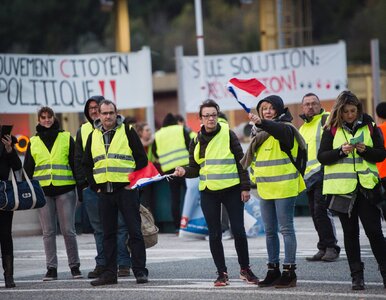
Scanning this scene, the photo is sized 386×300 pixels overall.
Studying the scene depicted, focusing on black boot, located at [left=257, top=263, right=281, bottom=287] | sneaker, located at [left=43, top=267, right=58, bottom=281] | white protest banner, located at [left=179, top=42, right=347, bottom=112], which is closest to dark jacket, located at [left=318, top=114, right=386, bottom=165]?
black boot, located at [left=257, top=263, right=281, bottom=287]

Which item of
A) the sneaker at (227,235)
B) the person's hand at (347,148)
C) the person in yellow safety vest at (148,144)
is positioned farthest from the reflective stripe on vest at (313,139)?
the person in yellow safety vest at (148,144)

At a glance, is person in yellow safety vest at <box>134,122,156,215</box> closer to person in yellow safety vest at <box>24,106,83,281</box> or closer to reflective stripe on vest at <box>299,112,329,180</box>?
reflective stripe on vest at <box>299,112,329,180</box>

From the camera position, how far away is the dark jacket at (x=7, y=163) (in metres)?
13.3

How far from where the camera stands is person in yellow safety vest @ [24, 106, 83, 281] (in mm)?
14000

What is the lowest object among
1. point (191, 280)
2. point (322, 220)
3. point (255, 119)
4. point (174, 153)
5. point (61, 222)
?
point (191, 280)

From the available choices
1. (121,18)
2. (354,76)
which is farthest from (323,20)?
(121,18)

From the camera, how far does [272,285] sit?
40.2 feet

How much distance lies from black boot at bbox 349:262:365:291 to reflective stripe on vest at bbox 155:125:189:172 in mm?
9162

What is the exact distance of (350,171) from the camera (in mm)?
11789

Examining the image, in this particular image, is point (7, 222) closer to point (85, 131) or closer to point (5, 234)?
point (5, 234)

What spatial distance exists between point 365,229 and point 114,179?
278 centimetres

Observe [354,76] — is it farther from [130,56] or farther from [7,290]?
[7,290]

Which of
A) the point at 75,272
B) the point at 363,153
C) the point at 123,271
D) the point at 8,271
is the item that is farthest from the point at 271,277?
the point at 8,271

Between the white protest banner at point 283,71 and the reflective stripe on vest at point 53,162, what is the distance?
462 inches
